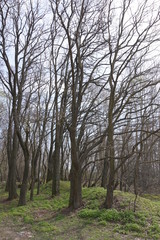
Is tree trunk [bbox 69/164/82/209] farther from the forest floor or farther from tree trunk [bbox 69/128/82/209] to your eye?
the forest floor

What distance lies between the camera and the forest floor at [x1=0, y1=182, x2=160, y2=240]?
6422 mm

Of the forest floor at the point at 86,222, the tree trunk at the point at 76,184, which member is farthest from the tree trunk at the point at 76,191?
the forest floor at the point at 86,222

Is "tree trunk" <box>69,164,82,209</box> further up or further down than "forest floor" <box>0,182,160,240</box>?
further up

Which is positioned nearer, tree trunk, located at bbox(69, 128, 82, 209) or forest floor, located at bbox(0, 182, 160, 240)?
forest floor, located at bbox(0, 182, 160, 240)

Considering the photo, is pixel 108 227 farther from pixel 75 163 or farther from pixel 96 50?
pixel 96 50

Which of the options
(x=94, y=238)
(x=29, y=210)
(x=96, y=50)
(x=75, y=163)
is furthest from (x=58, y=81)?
(x=94, y=238)

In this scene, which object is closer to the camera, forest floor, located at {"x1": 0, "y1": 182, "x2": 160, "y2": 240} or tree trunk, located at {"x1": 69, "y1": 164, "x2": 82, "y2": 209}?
forest floor, located at {"x1": 0, "y1": 182, "x2": 160, "y2": 240}

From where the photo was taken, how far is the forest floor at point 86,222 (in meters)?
6.42

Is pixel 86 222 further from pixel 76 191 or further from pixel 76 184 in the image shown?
pixel 76 184

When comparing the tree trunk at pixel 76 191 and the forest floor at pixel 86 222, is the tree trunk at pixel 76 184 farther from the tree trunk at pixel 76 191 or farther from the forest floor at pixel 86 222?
the forest floor at pixel 86 222

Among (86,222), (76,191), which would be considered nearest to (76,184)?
(76,191)

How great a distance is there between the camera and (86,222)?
7598mm

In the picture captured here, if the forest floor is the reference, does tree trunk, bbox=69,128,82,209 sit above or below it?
above

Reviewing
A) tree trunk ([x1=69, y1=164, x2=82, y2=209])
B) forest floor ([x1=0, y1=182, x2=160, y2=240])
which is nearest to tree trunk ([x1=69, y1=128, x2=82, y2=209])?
tree trunk ([x1=69, y1=164, x2=82, y2=209])
